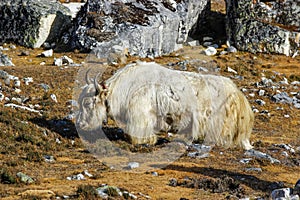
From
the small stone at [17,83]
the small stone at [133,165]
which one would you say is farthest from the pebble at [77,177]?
the small stone at [17,83]

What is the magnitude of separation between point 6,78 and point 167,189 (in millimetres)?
10309

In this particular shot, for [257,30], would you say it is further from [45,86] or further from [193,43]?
[45,86]

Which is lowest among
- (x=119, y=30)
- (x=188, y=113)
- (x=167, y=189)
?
(x=167, y=189)

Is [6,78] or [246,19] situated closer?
[6,78]

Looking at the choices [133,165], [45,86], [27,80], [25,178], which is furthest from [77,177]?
[27,80]

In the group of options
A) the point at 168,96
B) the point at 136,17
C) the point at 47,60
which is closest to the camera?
the point at 168,96

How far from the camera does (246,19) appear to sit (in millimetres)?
29188

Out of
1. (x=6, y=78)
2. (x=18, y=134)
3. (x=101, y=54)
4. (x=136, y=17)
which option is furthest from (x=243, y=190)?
(x=136, y=17)

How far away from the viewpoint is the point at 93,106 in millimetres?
13516

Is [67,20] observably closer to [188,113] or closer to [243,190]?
[188,113]

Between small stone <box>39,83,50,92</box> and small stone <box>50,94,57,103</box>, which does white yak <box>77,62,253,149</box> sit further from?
small stone <box>39,83,50,92</box>

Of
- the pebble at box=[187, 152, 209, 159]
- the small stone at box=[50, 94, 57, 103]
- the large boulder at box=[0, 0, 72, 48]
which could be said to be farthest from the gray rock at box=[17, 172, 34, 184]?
the large boulder at box=[0, 0, 72, 48]

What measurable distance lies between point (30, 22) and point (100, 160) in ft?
55.9

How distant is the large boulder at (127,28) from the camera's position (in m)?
26.2
